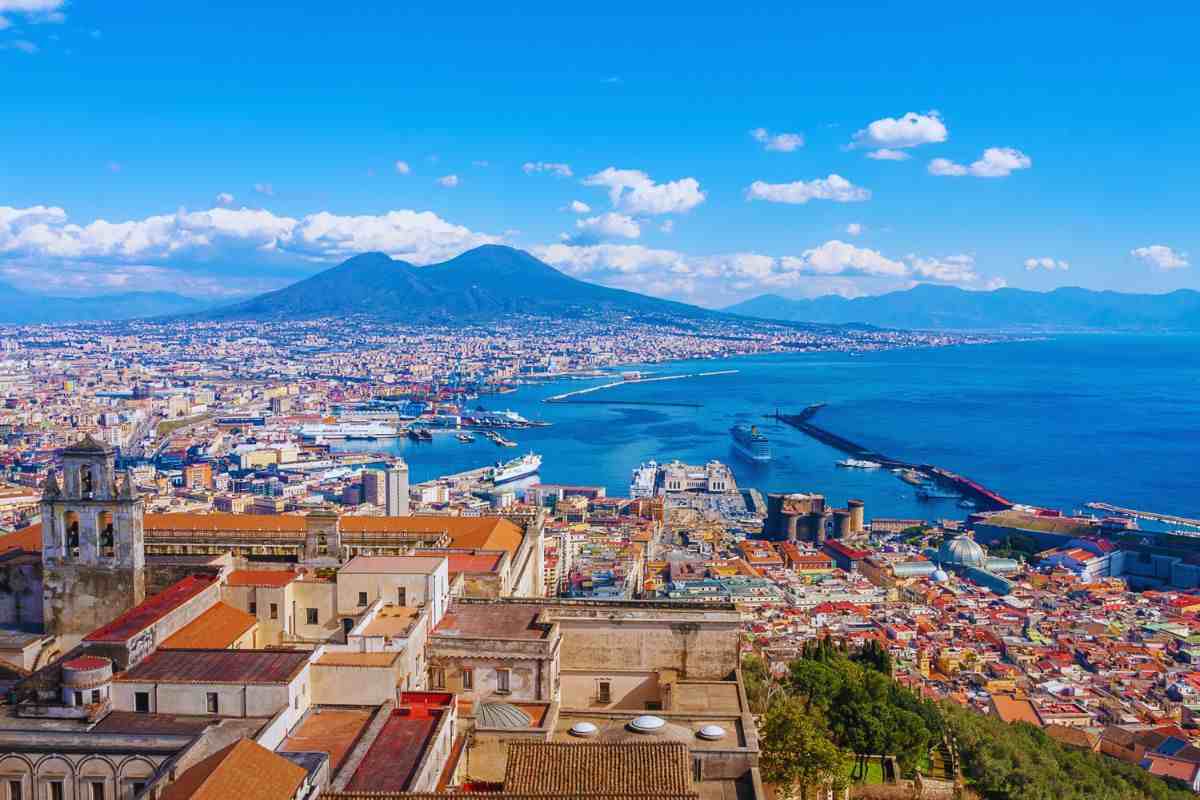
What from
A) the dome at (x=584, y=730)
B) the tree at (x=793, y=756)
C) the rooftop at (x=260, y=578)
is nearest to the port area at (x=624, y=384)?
the rooftop at (x=260, y=578)

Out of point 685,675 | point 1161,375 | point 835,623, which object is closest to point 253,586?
point 685,675

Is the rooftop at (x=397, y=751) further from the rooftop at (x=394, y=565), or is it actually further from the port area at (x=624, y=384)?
the port area at (x=624, y=384)

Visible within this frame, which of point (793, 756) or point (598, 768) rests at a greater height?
point (598, 768)

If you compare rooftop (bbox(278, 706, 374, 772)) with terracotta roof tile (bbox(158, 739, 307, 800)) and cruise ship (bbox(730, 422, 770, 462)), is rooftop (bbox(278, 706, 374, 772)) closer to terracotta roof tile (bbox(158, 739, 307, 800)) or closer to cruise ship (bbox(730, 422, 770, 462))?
terracotta roof tile (bbox(158, 739, 307, 800))

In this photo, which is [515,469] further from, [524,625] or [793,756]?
[793,756]

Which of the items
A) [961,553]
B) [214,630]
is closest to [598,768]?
[214,630]
